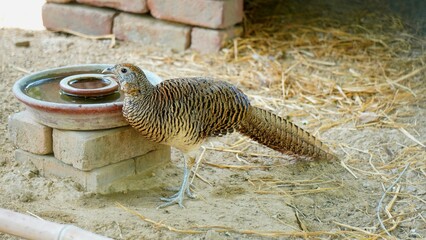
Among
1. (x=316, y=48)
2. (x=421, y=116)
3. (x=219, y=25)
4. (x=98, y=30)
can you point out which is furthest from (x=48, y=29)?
(x=421, y=116)

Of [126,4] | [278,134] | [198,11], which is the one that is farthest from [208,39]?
[278,134]

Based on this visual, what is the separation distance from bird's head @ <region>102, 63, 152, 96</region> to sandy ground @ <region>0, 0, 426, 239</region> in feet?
2.05

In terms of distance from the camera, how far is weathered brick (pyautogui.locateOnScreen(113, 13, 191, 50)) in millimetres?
6363

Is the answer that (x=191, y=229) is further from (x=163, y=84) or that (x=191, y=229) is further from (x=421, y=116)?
(x=421, y=116)

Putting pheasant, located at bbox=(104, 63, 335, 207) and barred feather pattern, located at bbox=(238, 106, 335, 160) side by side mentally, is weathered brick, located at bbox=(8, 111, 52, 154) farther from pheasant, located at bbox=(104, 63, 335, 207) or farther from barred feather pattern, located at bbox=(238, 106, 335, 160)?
barred feather pattern, located at bbox=(238, 106, 335, 160)

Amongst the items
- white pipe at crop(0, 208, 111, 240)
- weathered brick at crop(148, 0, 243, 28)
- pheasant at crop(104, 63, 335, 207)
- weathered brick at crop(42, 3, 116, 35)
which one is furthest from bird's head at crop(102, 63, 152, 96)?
weathered brick at crop(42, 3, 116, 35)

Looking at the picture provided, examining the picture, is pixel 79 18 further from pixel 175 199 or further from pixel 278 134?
pixel 175 199

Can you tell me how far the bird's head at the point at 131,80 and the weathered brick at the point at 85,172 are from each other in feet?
1.72

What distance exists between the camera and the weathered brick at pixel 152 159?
4.14m

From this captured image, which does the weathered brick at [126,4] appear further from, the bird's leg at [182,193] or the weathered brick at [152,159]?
the bird's leg at [182,193]

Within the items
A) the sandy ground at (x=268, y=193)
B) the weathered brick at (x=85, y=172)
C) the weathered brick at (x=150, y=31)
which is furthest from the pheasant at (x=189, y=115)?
the weathered brick at (x=150, y=31)

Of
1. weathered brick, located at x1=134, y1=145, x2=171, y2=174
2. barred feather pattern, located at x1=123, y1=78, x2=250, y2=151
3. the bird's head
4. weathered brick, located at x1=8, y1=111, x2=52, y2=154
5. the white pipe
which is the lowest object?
weathered brick, located at x1=134, y1=145, x2=171, y2=174

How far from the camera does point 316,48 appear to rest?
254 inches

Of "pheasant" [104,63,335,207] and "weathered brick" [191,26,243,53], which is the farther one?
"weathered brick" [191,26,243,53]
